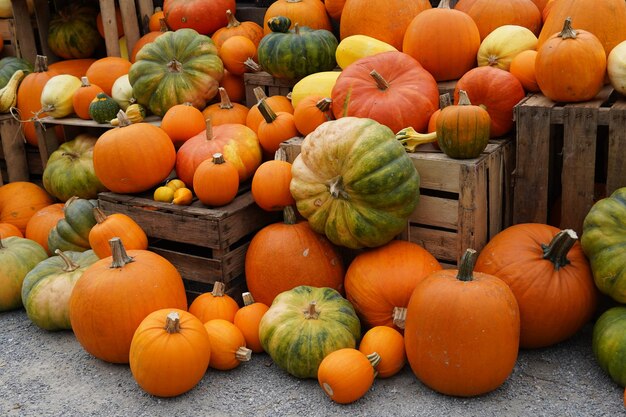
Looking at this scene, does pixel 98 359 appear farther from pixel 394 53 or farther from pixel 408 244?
pixel 394 53

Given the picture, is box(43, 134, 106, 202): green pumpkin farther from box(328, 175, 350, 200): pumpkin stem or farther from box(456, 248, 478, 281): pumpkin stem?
box(456, 248, 478, 281): pumpkin stem

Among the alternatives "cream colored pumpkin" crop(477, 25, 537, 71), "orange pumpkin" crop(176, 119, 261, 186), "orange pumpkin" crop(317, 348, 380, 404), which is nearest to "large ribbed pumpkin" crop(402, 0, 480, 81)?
"cream colored pumpkin" crop(477, 25, 537, 71)

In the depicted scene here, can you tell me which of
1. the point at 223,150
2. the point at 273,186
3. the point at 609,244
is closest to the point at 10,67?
the point at 223,150

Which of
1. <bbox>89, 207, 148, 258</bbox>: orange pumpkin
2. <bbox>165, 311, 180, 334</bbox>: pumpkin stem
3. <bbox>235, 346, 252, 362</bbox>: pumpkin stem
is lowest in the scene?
<bbox>235, 346, 252, 362</bbox>: pumpkin stem

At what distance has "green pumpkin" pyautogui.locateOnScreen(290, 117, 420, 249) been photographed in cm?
340

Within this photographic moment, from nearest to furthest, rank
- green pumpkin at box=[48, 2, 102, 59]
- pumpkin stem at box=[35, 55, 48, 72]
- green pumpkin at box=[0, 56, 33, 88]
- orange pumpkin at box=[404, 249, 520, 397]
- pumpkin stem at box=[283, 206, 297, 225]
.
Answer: orange pumpkin at box=[404, 249, 520, 397] → pumpkin stem at box=[283, 206, 297, 225] → pumpkin stem at box=[35, 55, 48, 72] → green pumpkin at box=[0, 56, 33, 88] → green pumpkin at box=[48, 2, 102, 59]

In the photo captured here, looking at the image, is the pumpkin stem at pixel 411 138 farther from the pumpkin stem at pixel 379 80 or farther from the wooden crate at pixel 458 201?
the pumpkin stem at pixel 379 80

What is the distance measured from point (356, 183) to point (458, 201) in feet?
1.79

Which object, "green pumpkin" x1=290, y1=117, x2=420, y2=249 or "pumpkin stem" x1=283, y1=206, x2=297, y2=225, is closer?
"green pumpkin" x1=290, y1=117, x2=420, y2=249

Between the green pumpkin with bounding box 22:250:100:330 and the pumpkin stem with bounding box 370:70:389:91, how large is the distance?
188 centimetres

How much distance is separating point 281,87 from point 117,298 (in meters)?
2.04

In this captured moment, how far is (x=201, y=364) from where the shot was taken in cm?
319

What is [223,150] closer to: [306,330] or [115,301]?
[115,301]

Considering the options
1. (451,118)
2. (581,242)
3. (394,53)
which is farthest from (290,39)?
(581,242)
